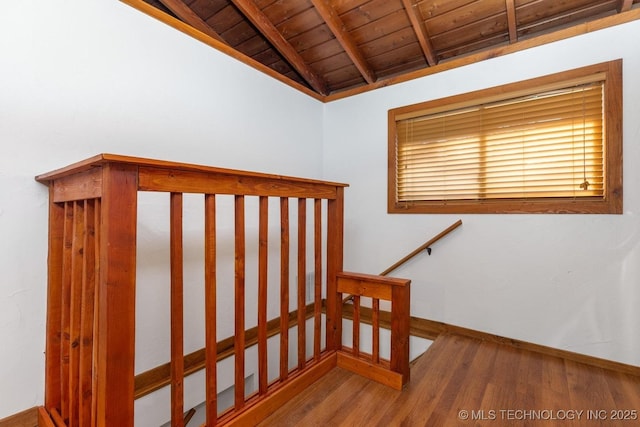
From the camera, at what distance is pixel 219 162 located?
222cm

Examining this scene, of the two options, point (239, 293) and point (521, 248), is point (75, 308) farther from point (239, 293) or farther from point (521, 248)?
point (521, 248)

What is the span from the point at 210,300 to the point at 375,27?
2.36 meters

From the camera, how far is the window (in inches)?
75.9

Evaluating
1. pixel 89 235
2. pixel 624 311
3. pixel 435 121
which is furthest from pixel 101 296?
pixel 624 311

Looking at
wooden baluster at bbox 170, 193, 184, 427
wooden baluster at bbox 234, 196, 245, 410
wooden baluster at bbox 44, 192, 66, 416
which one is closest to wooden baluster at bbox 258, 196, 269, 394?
wooden baluster at bbox 234, 196, 245, 410

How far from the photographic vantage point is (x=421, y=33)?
7.52ft

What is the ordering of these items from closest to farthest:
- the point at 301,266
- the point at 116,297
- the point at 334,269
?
the point at 116,297 < the point at 301,266 < the point at 334,269

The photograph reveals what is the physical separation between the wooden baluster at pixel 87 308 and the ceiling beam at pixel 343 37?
2.00m

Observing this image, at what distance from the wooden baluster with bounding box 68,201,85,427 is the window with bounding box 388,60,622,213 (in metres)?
2.23

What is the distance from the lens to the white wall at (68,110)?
1400mm

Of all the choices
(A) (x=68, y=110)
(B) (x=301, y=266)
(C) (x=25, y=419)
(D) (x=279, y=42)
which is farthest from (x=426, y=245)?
(C) (x=25, y=419)

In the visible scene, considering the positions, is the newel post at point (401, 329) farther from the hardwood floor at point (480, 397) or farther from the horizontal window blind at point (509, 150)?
the horizontal window blind at point (509, 150)

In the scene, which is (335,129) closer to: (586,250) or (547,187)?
(547,187)

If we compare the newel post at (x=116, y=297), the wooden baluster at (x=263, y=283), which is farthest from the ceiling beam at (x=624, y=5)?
the newel post at (x=116, y=297)
